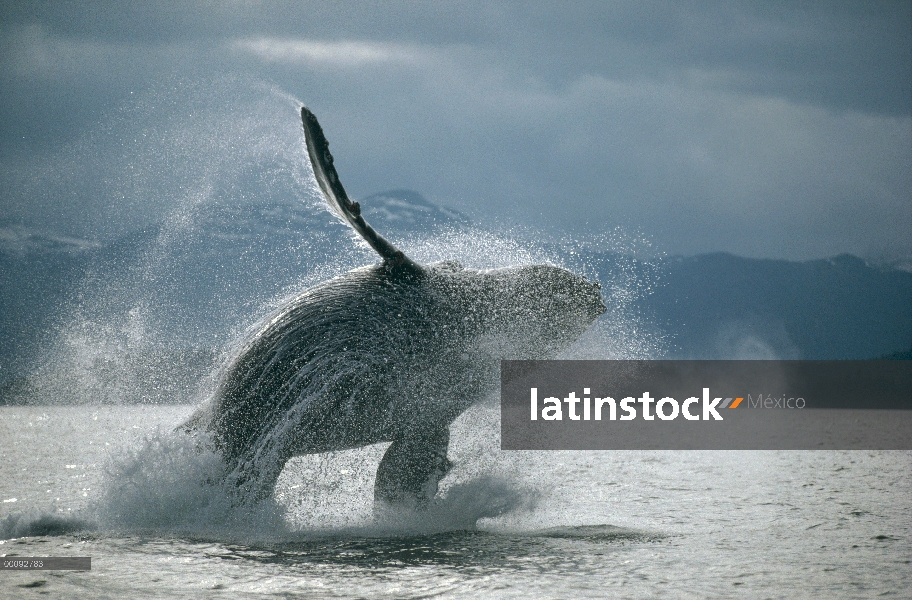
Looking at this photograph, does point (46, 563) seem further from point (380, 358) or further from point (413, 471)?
point (413, 471)

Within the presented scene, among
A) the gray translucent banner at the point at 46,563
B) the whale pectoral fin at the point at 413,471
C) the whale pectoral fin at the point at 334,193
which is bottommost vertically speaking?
the gray translucent banner at the point at 46,563

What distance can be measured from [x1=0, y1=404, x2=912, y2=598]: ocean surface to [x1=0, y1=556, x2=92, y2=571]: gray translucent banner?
0.35ft

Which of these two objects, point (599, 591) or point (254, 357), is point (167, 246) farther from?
point (599, 591)

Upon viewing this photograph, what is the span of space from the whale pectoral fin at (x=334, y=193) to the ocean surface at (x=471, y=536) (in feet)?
5.76

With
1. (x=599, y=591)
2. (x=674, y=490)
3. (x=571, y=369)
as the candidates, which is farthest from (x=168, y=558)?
(x=674, y=490)

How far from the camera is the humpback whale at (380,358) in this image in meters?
6.72

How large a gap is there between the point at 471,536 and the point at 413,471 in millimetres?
907

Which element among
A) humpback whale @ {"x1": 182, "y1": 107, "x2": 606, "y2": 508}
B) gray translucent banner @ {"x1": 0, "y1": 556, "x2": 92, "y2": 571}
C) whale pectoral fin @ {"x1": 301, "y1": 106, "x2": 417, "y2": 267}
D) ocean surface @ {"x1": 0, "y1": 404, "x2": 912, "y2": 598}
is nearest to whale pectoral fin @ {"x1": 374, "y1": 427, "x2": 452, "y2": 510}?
humpback whale @ {"x1": 182, "y1": 107, "x2": 606, "y2": 508}

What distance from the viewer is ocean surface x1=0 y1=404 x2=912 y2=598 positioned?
4.93 meters

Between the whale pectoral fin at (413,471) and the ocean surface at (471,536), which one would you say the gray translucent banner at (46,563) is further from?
the whale pectoral fin at (413,471)

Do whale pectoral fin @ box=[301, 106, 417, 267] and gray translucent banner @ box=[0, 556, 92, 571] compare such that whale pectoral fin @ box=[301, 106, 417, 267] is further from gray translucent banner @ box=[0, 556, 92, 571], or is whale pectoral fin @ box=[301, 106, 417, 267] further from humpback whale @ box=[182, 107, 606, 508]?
gray translucent banner @ box=[0, 556, 92, 571]

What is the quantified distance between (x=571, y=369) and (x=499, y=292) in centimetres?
155

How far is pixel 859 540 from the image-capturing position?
6.59 meters

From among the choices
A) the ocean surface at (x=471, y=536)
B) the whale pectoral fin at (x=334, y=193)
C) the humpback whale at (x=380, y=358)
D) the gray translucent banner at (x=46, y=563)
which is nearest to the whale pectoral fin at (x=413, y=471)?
the humpback whale at (x=380, y=358)
